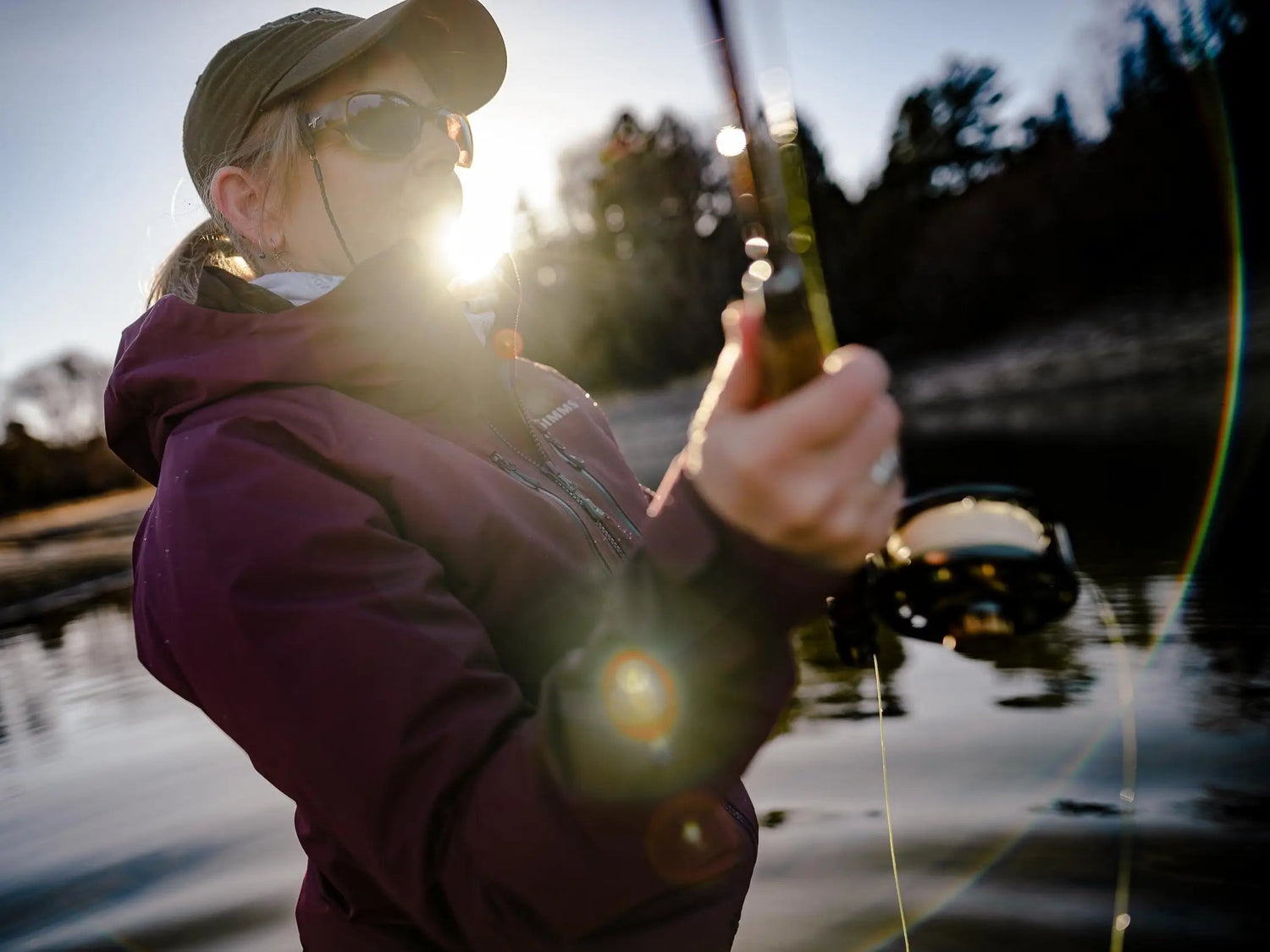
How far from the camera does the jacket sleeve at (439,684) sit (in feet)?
2.80

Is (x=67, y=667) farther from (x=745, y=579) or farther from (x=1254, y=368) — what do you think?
(x=1254, y=368)

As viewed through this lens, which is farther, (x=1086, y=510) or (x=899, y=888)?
(x=1086, y=510)

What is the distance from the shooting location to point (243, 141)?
177 cm

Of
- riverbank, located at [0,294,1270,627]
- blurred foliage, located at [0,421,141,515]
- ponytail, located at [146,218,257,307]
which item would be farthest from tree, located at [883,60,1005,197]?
ponytail, located at [146,218,257,307]

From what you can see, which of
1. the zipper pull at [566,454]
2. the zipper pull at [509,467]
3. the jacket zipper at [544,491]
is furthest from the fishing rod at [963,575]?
the zipper pull at [566,454]

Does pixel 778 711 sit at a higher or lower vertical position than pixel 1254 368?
higher

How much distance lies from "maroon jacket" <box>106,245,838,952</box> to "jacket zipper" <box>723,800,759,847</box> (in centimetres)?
1

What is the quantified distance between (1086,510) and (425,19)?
8.84m

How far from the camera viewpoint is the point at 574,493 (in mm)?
1610

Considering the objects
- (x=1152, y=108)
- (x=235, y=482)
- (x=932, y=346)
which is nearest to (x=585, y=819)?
(x=235, y=482)

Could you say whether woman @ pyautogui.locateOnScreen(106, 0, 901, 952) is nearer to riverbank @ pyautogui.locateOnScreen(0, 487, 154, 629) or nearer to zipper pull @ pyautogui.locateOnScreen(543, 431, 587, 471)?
zipper pull @ pyautogui.locateOnScreen(543, 431, 587, 471)

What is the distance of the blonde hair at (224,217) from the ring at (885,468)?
1216 mm

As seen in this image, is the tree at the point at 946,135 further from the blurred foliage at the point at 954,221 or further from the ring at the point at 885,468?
the ring at the point at 885,468

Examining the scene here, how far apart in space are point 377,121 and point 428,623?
1011mm
